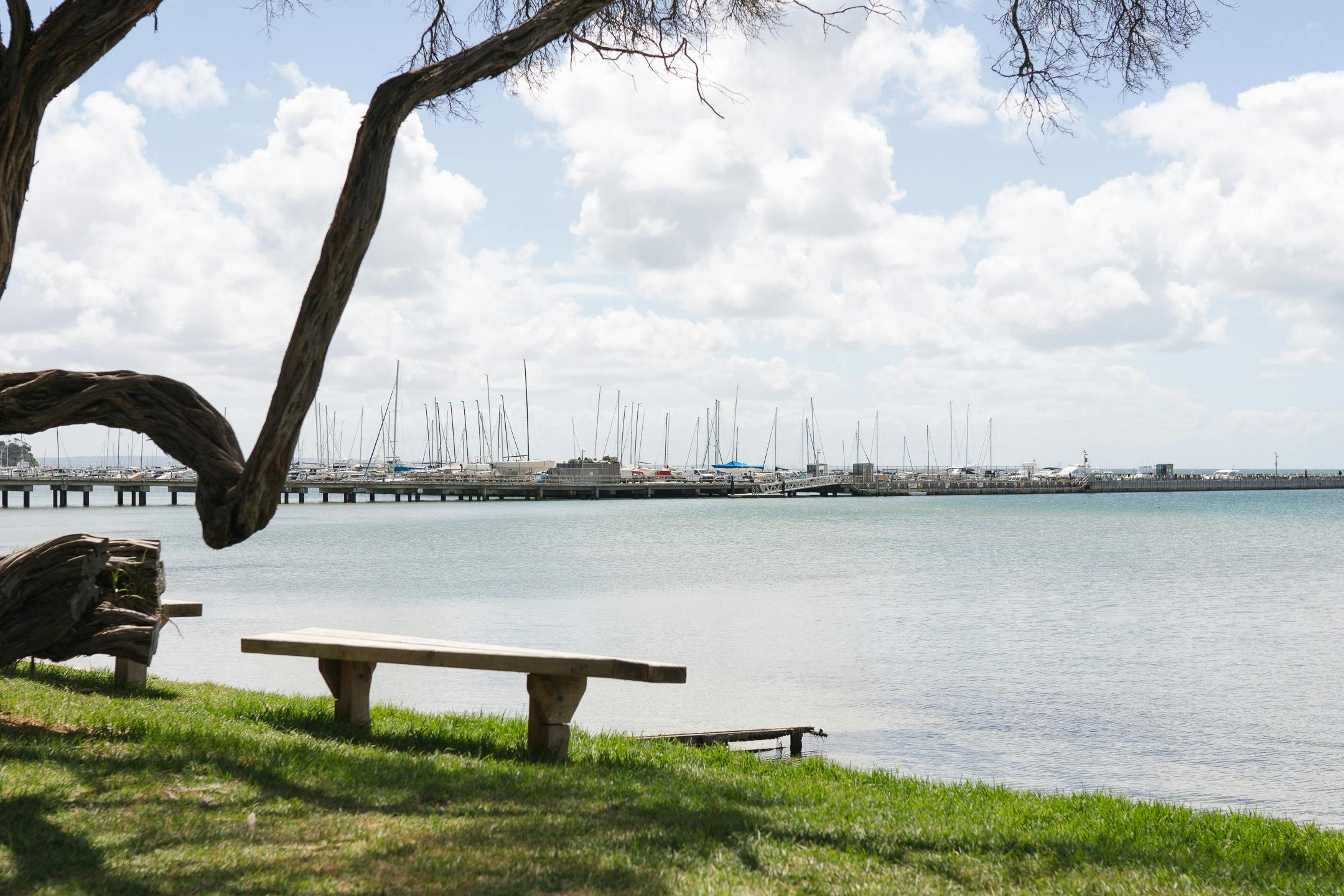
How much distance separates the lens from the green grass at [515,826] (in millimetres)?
4363

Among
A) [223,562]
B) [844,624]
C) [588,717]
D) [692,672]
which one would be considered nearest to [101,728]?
[588,717]

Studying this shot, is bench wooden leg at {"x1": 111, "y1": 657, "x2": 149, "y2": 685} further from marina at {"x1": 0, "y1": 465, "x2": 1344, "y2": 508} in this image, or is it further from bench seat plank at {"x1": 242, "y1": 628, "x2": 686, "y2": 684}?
marina at {"x1": 0, "y1": 465, "x2": 1344, "y2": 508}

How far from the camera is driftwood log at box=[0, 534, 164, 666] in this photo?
6.61 meters

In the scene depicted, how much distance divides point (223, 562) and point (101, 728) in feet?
116

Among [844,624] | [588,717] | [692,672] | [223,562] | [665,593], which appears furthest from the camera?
[223,562]

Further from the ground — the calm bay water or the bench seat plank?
the bench seat plank

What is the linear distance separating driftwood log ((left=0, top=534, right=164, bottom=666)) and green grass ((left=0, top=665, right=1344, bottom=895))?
0.49 metres

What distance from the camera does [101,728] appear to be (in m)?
6.88

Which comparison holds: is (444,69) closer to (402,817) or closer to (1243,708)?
(402,817)

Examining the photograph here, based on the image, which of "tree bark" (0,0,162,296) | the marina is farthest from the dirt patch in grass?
the marina

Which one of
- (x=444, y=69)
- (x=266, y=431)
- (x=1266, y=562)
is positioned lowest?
(x=1266, y=562)

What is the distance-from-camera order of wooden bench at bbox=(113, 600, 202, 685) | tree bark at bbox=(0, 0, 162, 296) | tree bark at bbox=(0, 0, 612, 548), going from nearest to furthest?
tree bark at bbox=(0, 0, 612, 548) < tree bark at bbox=(0, 0, 162, 296) < wooden bench at bbox=(113, 600, 202, 685)

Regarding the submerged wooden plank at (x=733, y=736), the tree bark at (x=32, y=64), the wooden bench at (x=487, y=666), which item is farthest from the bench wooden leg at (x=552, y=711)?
the tree bark at (x=32, y=64)

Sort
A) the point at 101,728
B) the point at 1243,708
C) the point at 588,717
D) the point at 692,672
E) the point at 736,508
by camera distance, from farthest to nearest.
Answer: the point at 736,508
the point at 692,672
the point at 1243,708
the point at 588,717
the point at 101,728
